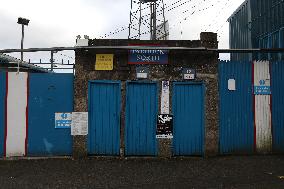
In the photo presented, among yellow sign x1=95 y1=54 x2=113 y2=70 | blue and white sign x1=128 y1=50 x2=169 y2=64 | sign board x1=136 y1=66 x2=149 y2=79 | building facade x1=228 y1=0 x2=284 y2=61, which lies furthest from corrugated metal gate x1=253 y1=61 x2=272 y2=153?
yellow sign x1=95 y1=54 x2=113 y2=70

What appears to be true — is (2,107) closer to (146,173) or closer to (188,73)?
(146,173)

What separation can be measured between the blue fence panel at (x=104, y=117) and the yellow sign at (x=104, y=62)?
1.55 feet

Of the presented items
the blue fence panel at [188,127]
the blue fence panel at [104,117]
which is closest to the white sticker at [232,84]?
the blue fence panel at [188,127]

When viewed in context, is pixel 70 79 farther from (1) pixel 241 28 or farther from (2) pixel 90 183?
(1) pixel 241 28

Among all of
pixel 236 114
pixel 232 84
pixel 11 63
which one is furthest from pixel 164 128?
pixel 11 63

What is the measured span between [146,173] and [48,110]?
13.0 feet

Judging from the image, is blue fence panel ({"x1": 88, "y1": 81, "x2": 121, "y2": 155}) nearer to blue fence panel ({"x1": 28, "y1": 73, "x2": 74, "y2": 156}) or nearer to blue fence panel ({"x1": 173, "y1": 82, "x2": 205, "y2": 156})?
blue fence panel ({"x1": 28, "y1": 73, "x2": 74, "y2": 156})

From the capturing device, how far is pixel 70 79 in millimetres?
10086

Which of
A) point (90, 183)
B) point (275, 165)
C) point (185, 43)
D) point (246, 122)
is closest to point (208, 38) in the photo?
point (185, 43)

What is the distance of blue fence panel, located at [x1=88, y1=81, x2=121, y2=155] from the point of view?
9.92 meters

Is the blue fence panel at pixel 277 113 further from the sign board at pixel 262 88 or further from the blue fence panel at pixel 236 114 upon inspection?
the blue fence panel at pixel 236 114

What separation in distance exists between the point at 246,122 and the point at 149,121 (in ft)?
10.1

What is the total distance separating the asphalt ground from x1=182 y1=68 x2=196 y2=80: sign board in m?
2.54

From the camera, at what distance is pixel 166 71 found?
1005 cm
